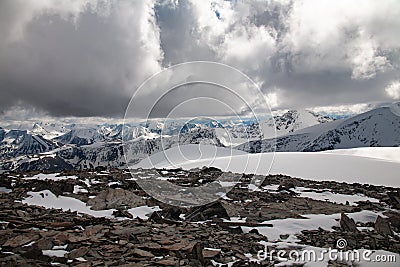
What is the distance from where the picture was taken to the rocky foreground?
7773 mm

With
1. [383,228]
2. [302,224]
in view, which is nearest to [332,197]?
[383,228]

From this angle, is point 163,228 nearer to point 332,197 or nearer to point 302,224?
point 302,224

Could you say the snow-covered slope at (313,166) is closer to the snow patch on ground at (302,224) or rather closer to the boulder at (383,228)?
the snow patch on ground at (302,224)

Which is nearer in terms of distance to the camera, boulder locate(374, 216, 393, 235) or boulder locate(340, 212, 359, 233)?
boulder locate(374, 216, 393, 235)

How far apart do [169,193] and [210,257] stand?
11.4 meters

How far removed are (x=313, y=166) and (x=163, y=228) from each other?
33.4 meters

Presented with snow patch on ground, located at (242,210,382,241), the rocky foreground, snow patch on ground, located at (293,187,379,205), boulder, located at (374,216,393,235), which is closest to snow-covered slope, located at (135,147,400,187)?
snow patch on ground, located at (293,187,379,205)

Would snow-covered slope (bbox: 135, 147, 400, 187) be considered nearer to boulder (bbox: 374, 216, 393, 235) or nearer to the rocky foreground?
the rocky foreground

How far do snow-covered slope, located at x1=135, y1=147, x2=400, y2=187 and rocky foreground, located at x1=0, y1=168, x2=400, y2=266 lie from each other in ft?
47.4

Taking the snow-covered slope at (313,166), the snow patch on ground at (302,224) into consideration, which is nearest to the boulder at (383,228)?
the snow patch on ground at (302,224)

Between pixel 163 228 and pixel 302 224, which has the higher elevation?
pixel 163 228

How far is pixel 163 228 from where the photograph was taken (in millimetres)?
10414

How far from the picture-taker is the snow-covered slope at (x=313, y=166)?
1331 inches

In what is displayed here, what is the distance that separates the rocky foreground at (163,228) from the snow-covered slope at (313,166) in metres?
14.4
